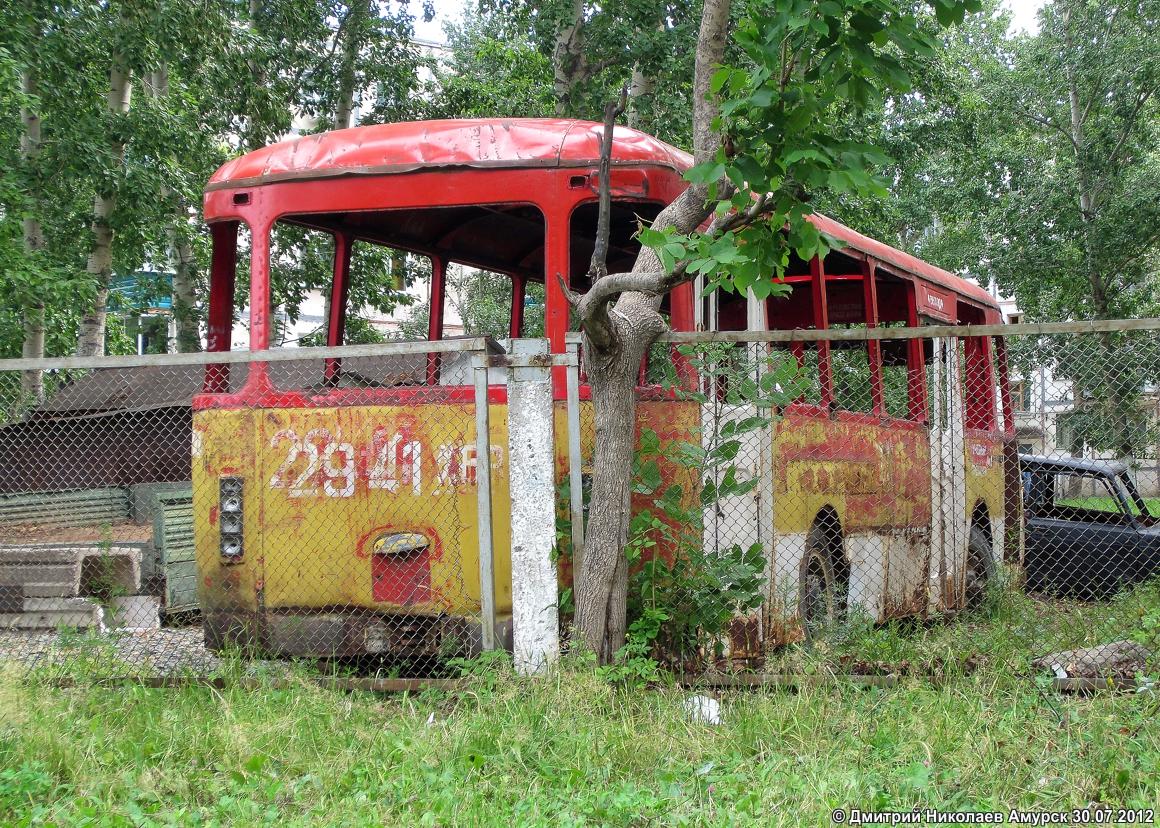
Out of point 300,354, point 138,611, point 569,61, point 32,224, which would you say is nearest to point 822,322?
point 300,354

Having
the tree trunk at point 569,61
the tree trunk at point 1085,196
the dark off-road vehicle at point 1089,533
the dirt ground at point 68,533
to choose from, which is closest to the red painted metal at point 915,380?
the dark off-road vehicle at point 1089,533

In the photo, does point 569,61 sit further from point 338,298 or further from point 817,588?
point 817,588

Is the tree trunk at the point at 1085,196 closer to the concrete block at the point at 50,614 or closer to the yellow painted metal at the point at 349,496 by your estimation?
the yellow painted metal at the point at 349,496

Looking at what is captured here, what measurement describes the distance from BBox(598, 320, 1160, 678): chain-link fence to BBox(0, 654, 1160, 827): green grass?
0.52m

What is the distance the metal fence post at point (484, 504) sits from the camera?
5355 mm

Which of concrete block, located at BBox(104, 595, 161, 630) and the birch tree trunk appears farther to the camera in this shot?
the birch tree trunk

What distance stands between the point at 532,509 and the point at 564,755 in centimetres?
129

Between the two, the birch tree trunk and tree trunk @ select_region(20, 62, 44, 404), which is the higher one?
the birch tree trunk

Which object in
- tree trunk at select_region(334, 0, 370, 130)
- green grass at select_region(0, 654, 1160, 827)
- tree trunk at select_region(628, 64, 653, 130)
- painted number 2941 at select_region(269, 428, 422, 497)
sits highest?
tree trunk at select_region(334, 0, 370, 130)

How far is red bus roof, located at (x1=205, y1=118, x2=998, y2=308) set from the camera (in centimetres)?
573

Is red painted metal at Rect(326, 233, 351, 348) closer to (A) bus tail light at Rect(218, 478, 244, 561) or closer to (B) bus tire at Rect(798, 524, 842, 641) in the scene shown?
(A) bus tail light at Rect(218, 478, 244, 561)

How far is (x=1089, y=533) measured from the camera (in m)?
11.0

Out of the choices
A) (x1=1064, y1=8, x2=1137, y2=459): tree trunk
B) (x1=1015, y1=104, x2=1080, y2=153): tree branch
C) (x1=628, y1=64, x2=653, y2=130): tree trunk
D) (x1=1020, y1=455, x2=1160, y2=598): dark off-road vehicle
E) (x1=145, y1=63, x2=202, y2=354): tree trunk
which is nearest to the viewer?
(x1=1020, y1=455, x2=1160, y2=598): dark off-road vehicle

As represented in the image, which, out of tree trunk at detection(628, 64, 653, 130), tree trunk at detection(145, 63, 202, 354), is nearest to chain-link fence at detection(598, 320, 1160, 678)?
tree trunk at detection(628, 64, 653, 130)
